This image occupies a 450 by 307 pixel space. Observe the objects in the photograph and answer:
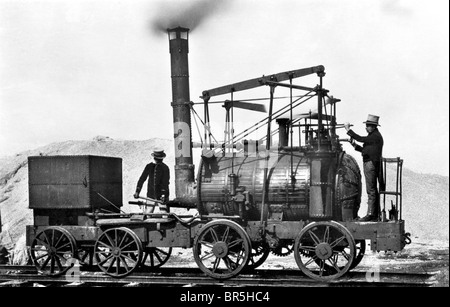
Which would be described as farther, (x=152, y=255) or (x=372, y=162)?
(x=152, y=255)

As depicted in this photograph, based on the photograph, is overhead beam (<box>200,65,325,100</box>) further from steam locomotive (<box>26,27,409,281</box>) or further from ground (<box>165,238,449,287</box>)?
ground (<box>165,238,449,287</box>)

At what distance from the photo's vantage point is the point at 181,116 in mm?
12492

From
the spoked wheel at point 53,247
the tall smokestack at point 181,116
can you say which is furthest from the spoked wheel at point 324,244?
the spoked wheel at point 53,247

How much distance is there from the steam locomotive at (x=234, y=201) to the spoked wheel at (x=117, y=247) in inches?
0.9

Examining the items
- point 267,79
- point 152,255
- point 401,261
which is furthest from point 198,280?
point 401,261

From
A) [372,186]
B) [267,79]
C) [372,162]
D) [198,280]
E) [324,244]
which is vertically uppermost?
[267,79]

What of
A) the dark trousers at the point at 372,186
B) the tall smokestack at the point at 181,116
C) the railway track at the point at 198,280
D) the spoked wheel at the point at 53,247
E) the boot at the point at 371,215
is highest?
the tall smokestack at the point at 181,116

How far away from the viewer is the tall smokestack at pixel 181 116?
12.4m

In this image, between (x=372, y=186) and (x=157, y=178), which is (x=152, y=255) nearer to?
(x=157, y=178)

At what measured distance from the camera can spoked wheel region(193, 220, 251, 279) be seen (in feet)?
36.8

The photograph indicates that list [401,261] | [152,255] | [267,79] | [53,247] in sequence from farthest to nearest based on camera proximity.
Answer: [401,261] → [152,255] → [53,247] → [267,79]

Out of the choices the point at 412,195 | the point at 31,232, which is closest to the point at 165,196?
the point at 31,232

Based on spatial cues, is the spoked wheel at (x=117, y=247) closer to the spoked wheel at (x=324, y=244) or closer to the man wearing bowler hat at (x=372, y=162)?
the spoked wheel at (x=324, y=244)

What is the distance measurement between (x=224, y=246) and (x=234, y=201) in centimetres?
90
